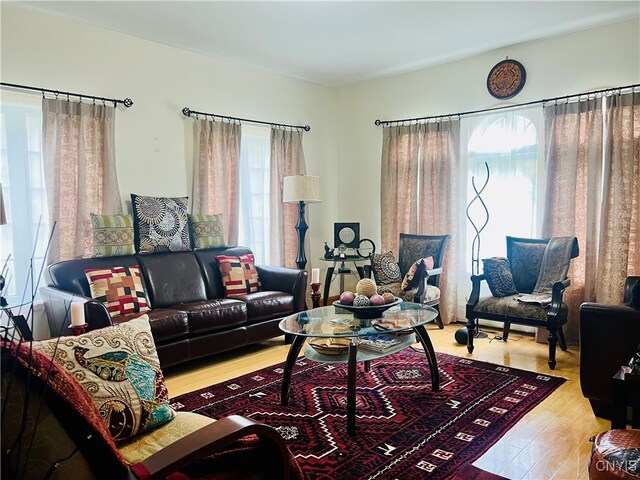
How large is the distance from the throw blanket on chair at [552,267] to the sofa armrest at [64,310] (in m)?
3.16

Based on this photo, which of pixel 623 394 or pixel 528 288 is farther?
pixel 528 288

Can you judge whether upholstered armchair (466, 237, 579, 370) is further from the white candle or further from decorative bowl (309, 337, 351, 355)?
the white candle

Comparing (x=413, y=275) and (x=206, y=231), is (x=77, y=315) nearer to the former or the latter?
(x=206, y=231)

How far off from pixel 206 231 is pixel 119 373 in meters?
3.04

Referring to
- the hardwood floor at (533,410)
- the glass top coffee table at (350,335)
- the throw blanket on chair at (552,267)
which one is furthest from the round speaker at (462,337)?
the glass top coffee table at (350,335)

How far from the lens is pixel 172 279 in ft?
13.6

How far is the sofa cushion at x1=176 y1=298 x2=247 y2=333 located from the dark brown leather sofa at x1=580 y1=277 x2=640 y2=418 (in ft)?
8.20

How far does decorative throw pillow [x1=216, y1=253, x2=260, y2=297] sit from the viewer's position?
14.5ft

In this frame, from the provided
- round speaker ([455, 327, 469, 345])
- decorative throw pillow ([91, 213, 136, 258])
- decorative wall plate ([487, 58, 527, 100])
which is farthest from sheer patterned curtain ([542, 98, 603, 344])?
decorative throw pillow ([91, 213, 136, 258])

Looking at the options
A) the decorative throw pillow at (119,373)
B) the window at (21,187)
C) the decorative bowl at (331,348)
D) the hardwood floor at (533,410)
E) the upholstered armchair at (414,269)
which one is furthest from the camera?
the upholstered armchair at (414,269)

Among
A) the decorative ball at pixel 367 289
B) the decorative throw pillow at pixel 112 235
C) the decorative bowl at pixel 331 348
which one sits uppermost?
the decorative throw pillow at pixel 112 235

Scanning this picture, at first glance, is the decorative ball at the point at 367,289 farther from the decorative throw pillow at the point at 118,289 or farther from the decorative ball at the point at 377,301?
the decorative throw pillow at the point at 118,289

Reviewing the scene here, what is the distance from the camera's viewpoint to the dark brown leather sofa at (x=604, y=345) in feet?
8.79

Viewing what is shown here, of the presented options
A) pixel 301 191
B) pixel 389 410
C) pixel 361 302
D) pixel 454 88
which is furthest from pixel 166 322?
pixel 454 88
